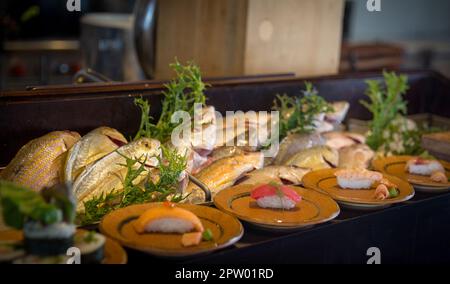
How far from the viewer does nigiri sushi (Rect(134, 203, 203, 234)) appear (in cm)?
213

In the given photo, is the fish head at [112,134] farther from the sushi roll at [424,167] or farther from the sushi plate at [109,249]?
the sushi roll at [424,167]

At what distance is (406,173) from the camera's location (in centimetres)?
308

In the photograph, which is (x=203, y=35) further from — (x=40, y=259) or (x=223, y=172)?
(x=40, y=259)

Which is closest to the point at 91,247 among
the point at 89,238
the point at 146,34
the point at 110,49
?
the point at 89,238

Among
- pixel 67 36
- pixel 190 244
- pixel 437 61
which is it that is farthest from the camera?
pixel 437 61

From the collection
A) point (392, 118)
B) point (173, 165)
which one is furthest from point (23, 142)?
point (392, 118)

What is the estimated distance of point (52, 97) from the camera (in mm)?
2875

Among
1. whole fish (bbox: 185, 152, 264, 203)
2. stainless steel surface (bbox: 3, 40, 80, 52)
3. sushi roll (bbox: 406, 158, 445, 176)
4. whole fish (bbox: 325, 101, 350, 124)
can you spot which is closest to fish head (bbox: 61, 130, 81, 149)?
whole fish (bbox: 185, 152, 264, 203)

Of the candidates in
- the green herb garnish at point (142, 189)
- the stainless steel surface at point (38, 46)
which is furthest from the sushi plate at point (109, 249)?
the stainless steel surface at point (38, 46)

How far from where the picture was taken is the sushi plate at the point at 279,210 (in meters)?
2.31

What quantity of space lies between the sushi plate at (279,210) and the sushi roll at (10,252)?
835mm
